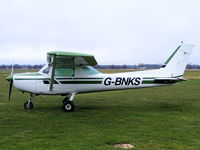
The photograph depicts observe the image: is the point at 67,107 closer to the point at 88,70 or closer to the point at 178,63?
the point at 88,70

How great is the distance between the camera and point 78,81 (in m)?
12.7

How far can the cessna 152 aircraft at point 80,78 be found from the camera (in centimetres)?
1227

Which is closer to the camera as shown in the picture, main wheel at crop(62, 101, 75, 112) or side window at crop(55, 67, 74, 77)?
main wheel at crop(62, 101, 75, 112)

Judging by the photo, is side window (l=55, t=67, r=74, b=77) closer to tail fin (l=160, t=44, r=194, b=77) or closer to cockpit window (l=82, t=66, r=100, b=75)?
cockpit window (l=82, t=66, r=100, b=75)

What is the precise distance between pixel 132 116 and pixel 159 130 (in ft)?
8.44

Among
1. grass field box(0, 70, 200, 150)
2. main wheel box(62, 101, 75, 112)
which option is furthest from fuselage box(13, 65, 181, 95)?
grass field box(0, 70, 200, 150)

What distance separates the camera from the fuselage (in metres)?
12.4

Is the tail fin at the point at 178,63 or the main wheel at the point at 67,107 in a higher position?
the tail fin at the point at 178,63

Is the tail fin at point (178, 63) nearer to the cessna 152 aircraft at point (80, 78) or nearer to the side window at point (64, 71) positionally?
the cessna 152 aircraft at point (80, 78)

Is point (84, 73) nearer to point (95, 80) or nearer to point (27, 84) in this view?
point (95, 80)

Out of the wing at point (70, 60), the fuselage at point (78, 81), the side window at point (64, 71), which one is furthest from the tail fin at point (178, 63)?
the side window at point (64, 71)

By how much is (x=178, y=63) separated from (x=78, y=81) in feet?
14.9

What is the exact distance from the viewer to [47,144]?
256 inches

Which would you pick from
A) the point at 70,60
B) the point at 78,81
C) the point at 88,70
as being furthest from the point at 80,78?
the point at 70,60
